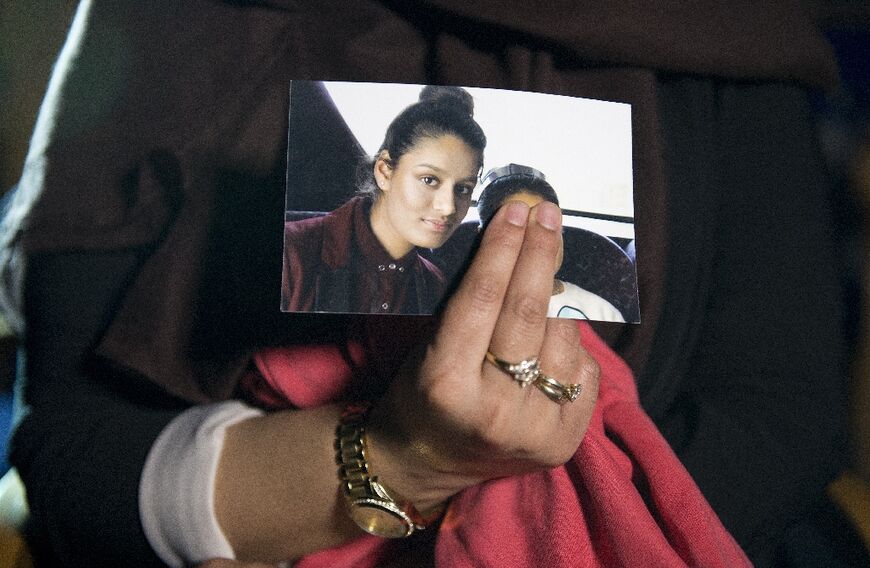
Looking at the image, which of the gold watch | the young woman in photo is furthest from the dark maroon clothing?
the gold watch

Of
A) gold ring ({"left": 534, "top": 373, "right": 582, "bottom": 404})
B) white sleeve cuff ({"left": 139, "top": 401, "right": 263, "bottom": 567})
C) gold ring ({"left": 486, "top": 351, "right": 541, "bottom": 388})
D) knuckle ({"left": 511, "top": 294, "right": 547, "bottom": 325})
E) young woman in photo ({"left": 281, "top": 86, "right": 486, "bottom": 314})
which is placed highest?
young woman in photo ({"left": 281, "top": 86, "right": 486, "bottom": 314})

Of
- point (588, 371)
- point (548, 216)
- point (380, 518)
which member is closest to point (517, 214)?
point (548, 216)

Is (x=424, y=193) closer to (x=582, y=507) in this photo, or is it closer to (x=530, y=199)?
(x=530, y=199)

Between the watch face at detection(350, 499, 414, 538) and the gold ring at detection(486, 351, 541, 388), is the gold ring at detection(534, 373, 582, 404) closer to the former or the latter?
the gold ring at detection(486, 351, 541, 388)

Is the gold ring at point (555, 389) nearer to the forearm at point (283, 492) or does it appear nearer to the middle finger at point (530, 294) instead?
the middle finger at point (530, 294)

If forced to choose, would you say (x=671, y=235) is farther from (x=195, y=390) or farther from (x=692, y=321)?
(x=195, y=390)
